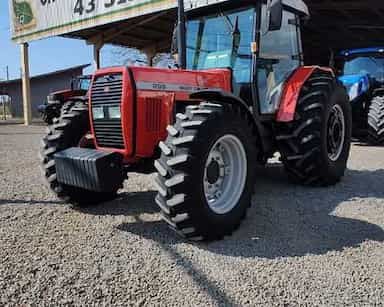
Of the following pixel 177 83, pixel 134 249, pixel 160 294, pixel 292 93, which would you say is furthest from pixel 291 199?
pixel 160 294

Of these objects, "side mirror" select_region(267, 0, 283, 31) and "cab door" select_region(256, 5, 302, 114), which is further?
"cab door" select_region(256, 5, 302, 114)

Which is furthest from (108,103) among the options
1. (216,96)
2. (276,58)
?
(276,58)

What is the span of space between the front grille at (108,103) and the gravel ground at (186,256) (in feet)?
2.35

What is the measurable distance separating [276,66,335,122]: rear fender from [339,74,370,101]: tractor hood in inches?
201

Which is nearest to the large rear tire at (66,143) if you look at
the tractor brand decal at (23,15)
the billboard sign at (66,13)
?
the billboard sign at (66,13)

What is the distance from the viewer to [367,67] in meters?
10.6

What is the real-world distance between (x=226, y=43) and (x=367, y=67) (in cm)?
695

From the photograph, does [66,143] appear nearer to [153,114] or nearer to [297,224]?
[153,114]

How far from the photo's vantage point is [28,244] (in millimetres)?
3375

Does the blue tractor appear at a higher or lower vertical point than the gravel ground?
higher

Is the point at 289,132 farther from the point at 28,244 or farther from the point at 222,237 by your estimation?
the point at 28,244

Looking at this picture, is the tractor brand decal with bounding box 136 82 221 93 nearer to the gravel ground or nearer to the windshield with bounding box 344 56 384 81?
the gravel ground

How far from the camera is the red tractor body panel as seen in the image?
384cm

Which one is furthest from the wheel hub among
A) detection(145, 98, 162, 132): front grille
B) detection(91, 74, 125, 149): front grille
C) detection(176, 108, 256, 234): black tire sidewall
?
detection(91, 74, 125, 149): front grille
